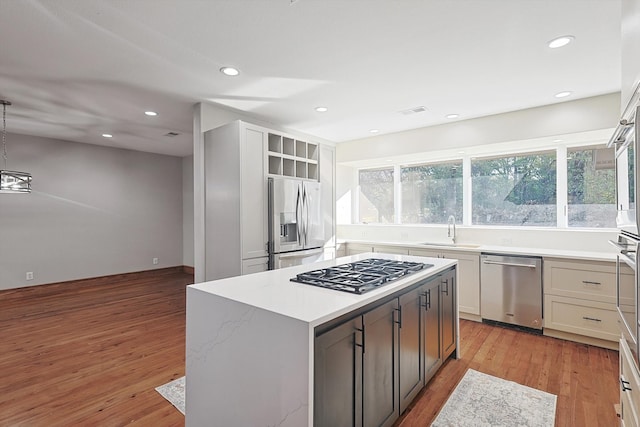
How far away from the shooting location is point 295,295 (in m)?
1.69

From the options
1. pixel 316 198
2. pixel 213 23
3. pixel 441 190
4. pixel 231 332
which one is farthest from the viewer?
pixel 441 190

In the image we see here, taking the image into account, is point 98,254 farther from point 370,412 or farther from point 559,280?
point 559,280

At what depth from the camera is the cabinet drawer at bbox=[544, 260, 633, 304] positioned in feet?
10.2

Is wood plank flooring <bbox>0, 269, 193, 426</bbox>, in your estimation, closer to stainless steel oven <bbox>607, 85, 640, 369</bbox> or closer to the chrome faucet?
stainless steel oven <bbox>607, 85, 640, 369</bbox>

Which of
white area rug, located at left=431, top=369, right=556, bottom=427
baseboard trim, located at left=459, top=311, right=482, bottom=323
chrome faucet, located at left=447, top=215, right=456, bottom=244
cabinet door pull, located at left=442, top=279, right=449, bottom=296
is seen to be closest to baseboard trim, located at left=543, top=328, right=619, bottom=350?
baseboard trim, located at left=459, top=311, right=482, bottom=323

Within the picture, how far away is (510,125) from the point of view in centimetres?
394

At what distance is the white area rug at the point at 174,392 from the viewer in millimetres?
2242

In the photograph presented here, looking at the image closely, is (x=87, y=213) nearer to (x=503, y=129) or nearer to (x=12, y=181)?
(x=12, y=181)

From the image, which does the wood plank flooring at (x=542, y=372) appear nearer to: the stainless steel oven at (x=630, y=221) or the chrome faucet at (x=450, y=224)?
the stainless steel oven at (x=630, y=221)

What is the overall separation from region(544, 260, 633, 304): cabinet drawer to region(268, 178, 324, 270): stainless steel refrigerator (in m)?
2.67

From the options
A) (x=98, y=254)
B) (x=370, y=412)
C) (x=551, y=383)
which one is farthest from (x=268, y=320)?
(x=98, y=254)

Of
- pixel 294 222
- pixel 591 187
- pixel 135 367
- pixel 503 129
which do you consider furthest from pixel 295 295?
pixel 591 187

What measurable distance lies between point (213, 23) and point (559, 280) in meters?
3.98

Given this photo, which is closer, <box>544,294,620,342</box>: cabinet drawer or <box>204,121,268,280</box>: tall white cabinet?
<box>544,294,620,342</box>: cabinet drawer
